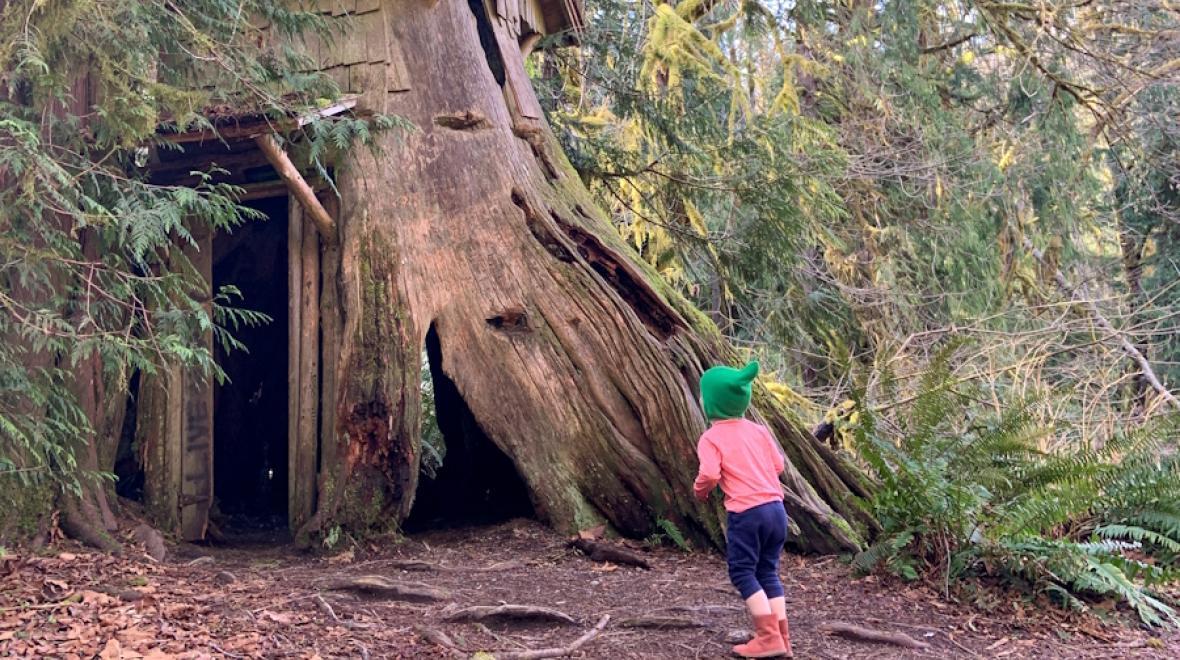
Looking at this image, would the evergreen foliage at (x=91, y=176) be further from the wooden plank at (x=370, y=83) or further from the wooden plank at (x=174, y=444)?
the wooden plank at (x=174, y=444)

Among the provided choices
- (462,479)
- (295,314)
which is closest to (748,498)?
(295,314)

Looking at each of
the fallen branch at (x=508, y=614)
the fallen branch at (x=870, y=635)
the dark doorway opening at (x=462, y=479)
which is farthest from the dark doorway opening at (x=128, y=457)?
the fallen branch at (x=870, y=635)

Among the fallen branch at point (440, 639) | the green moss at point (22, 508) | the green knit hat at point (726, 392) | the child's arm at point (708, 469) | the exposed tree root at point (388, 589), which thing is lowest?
the fallen branch at point (440, 639)

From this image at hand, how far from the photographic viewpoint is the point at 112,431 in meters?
7.20

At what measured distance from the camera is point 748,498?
4.83 meters

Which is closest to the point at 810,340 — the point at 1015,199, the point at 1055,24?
the point at 1015,199

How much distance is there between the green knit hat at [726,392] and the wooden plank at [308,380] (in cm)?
398

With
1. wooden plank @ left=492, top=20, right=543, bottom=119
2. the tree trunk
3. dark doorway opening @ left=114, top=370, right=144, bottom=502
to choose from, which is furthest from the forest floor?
wooden plank @ left=492, top=20, right=543, bottom=119

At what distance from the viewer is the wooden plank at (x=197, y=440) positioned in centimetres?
801

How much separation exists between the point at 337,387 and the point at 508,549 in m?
1.78

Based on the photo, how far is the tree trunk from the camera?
7.05 m

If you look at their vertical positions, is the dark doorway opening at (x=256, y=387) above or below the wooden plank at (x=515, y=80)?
below

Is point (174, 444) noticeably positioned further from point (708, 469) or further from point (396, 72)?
point (708, 469)

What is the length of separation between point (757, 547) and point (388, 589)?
216 centimetres
